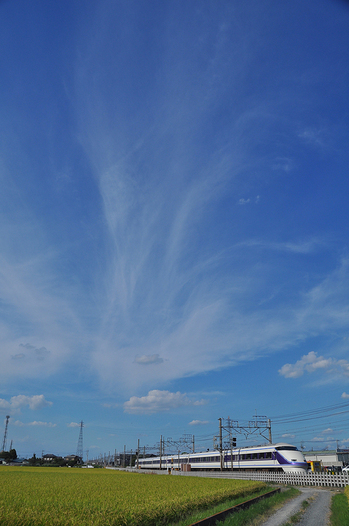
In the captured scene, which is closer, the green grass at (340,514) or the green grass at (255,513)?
the green grass at (255,513)

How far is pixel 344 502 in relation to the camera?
717 inches

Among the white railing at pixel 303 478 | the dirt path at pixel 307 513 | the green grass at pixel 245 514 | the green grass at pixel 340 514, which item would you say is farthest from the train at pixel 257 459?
the green grass at pixel 340 514

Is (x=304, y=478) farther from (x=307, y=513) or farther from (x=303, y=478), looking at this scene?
(x=307, y=513)

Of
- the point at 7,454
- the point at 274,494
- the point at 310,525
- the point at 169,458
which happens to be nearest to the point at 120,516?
the point at 310,525

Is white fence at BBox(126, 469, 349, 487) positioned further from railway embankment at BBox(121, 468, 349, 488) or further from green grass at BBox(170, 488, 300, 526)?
green grass at BBox(170, 488, 300, 526)

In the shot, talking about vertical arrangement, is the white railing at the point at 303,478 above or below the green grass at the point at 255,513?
below

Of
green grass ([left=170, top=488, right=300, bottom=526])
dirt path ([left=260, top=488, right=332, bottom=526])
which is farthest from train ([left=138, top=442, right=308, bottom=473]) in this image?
green grass ([left=170, top=488, right=300, bottom=526])

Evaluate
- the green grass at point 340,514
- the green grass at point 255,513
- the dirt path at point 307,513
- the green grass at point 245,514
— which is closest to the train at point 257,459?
the dirt path at point 307,513

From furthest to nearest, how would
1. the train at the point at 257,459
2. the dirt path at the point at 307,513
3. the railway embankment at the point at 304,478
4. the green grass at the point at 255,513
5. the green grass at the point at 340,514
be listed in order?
the train at the point at 257,459
the railway embankment at the point at 304,478
the dirt path at the point at 307,513
the green grass at the point at 340,514
the green grass at the point at 255,513

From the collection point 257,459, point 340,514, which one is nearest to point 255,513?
point 340,514

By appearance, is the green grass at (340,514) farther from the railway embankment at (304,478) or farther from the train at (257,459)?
the train at (257,459)

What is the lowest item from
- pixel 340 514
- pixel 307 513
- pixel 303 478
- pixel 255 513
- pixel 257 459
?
pixel 257 459

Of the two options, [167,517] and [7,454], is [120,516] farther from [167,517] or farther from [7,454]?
[7,454]

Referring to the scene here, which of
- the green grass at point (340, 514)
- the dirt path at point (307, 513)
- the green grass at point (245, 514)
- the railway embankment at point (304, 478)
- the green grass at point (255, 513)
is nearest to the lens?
the green grass at point (245, 514)
